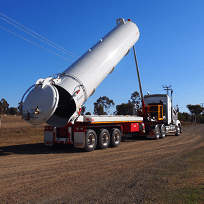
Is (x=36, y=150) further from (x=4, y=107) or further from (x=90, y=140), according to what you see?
(x=4, y=107)

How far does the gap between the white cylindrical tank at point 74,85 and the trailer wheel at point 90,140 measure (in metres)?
1.18

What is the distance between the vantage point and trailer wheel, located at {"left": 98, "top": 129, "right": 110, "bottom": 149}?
12.1 m

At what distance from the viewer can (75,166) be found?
26.4ft

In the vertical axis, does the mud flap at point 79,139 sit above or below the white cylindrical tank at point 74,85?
below

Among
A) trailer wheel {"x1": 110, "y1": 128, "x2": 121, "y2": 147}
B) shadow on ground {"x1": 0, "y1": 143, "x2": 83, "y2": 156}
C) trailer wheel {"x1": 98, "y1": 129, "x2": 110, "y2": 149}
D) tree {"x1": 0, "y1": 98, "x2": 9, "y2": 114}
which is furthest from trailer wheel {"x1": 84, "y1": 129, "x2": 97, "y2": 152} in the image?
tree {"x1": 0, "y1": 98, "x2": 9, "y2": 114}

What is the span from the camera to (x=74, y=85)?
10.6m

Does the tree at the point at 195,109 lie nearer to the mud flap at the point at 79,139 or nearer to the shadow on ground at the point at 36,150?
the shadow on ground at the point at 36,150

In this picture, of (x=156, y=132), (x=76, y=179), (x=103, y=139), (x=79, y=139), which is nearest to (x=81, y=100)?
(x=79, y=139)

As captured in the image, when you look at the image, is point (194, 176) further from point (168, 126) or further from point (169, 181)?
point (168, 126)

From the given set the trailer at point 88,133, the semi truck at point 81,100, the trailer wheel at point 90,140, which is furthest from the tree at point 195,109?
the trailer wheel at point 90,140

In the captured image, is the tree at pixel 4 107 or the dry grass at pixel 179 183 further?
the tree at pixel 4 107

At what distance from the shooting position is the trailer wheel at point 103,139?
1206 centimetres

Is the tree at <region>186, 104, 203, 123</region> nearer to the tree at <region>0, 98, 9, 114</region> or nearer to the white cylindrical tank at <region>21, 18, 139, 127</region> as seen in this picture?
the tree at <region>0, 98, 9, 114</region>

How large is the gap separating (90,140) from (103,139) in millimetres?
1122
